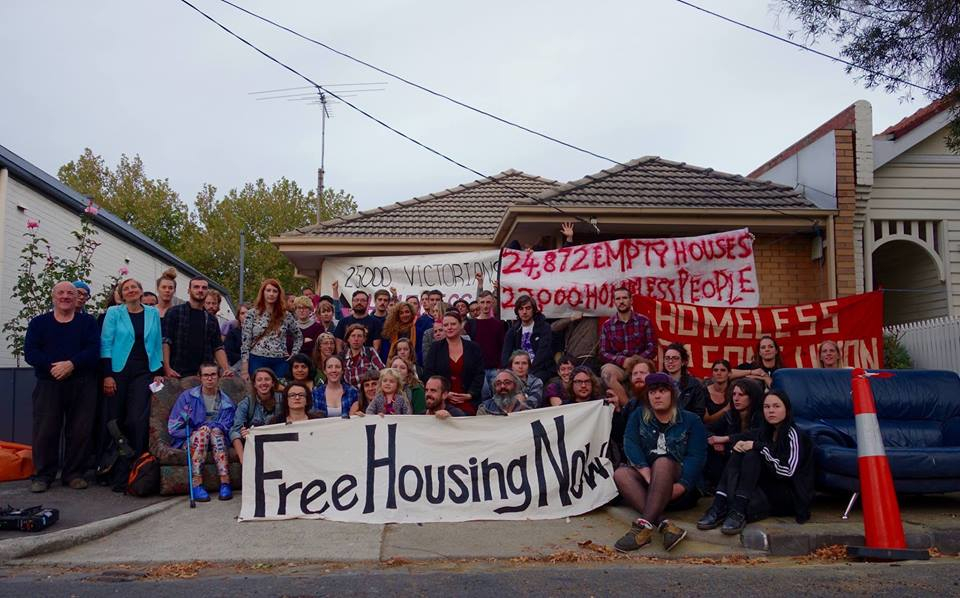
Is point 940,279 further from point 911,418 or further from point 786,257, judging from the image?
point 911,418

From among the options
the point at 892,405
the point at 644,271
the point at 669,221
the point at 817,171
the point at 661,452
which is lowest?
the point at 661,452

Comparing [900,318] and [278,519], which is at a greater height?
[900,318]

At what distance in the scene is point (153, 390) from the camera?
8258 millimetres

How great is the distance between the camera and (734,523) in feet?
20.0

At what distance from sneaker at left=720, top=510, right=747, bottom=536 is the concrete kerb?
490cm

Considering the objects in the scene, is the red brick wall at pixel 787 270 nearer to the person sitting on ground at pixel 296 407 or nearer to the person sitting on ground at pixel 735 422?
the person sitting on ground at pixel 735 422

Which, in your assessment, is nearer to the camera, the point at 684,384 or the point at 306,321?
the point at 684,384

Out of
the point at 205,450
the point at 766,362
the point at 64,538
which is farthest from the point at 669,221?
the point at 64,538

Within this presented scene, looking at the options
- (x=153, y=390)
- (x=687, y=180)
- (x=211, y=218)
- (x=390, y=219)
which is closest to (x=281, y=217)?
(x=211, y=218)

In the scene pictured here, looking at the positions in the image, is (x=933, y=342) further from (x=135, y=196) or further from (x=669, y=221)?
(x=135, y=196)

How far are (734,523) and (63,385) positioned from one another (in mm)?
6653

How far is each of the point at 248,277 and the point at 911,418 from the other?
120 ft

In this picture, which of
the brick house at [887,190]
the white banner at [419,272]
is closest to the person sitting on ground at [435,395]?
the white banner at [419,272]

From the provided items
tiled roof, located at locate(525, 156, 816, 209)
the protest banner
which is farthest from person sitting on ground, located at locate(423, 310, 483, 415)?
tiled roof, located at locate(525, 156, 816, 209)
